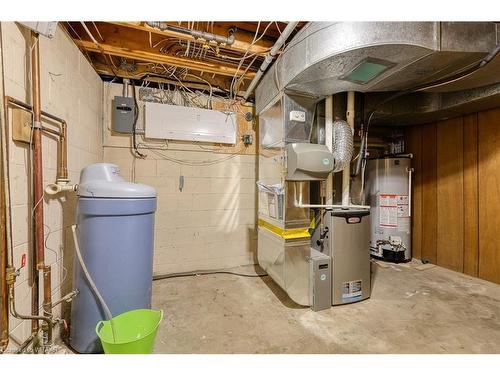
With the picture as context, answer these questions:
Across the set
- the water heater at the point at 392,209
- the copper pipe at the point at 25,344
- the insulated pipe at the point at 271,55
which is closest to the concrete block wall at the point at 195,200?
the insulated pipe at the point at 271,55

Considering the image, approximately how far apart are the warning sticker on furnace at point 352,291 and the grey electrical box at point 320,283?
0.15m

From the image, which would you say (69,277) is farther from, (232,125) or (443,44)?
(443,44)

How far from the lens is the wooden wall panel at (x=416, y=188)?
11.2 ft

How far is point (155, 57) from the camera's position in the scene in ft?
7.43

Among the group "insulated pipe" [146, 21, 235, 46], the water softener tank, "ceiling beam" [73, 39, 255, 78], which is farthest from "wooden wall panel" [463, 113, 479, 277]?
the water softener tank

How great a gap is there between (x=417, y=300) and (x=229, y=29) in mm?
3101

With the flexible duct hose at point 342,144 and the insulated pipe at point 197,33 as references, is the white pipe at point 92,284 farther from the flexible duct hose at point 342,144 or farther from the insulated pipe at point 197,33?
the flexible duct hose at point 342,144

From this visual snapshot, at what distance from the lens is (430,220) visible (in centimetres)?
330

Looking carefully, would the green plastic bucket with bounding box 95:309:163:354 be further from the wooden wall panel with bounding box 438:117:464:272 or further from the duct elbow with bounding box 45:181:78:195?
the wooden wall panel with bounding box 438:117:464:272

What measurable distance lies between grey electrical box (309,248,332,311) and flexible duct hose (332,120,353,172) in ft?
2.89

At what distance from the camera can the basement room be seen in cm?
142

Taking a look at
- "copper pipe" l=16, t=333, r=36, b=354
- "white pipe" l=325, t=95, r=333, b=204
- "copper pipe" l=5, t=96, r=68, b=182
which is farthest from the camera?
"white pipe" l=325, t=95, r=333, b=204

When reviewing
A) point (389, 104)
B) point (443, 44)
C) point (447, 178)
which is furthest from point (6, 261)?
point (447, 178)

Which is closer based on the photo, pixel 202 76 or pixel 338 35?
pixel 338 35
